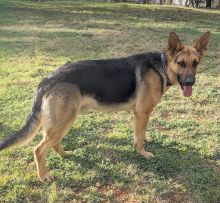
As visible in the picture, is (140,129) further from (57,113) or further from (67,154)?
(57,113)

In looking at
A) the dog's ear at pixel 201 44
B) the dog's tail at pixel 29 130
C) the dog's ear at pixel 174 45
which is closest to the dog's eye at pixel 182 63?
the dog's ear at pixel 174 45

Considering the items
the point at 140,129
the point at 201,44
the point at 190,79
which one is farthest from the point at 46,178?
the point at 201,44

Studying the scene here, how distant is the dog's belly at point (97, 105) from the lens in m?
4.74

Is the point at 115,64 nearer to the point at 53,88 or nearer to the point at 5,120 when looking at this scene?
the point at 53,88

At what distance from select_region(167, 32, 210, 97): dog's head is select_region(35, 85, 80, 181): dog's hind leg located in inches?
49.8

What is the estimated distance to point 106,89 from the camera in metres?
4.81

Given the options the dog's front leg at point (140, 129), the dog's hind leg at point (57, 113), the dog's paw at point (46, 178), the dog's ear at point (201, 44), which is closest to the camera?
the dog's hind leg at point (57, 113)

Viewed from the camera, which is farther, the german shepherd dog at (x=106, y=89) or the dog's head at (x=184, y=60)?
the dog's head at (x=184, y=60)

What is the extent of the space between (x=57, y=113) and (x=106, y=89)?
2.34 feet

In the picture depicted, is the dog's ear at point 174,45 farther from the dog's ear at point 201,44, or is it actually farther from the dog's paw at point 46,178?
the dog's paw at point 46,178

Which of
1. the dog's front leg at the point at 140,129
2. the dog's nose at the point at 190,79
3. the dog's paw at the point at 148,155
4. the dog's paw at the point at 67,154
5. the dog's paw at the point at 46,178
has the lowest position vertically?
the dog's paw at the point at 46,178

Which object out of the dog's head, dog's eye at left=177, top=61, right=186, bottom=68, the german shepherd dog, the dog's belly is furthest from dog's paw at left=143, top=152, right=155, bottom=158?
dog's eye at left=177, top=61, right=186, bottom=68

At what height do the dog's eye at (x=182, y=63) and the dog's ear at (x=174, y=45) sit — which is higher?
the dog's ear at (x=174, y=45)

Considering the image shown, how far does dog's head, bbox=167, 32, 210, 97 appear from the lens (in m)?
4.73
